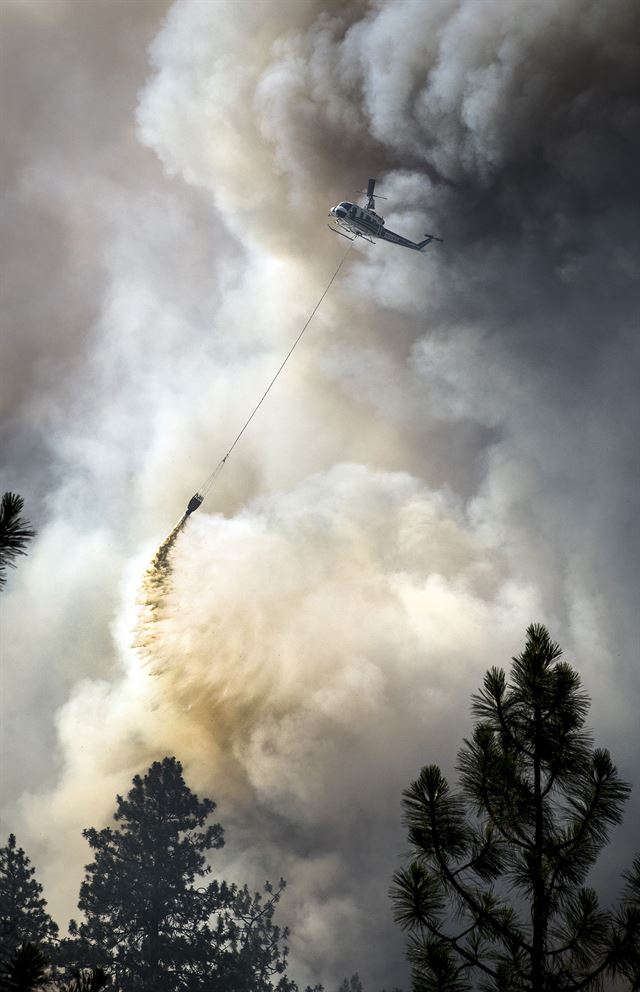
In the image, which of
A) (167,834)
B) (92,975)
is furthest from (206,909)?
(92,975)

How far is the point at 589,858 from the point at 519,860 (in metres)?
1.24

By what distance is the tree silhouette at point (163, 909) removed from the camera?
6700cm

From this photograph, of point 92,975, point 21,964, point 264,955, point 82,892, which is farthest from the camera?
point 264,955

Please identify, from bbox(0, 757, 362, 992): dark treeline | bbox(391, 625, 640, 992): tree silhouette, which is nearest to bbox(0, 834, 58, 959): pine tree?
bbox(0, 757, 362, 992): dark treeline

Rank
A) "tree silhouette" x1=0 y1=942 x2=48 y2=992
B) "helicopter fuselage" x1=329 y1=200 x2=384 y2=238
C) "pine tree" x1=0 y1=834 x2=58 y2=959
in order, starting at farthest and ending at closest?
"helicopter fuselage" x1=329 y1=200 x2=384 y2=238 < "pine tree" x1=0 y1=834 x2=58 y2=959 < "tree silhouette" x1=0 y1=942 x2=48 y2=992

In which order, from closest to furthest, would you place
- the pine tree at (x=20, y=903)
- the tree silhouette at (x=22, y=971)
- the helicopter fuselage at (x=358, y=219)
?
the tree silhouette at (x=22, y=971)
the pine tree at (x=20, y=903)
the helicopter fuselage at (x=358, y=219)

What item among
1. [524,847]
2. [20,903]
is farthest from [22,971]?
[20,903]

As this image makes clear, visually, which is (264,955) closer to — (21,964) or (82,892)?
(82,892)

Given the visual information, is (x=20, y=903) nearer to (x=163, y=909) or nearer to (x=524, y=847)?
(x=163, y=909)

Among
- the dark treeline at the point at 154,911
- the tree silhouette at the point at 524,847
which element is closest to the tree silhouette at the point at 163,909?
the dark treeline at the point at 154,911

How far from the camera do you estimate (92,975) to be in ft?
37.9

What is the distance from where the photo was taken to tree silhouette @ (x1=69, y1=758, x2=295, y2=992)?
220ft

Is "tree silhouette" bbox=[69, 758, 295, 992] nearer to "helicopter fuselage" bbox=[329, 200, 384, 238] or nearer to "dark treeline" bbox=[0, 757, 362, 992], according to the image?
"dark treeline" bbox=[0, 757, 362, 992]

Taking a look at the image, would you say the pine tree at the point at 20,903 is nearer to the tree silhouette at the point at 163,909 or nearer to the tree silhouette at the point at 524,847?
the tree silhouette at the point at 163,909
